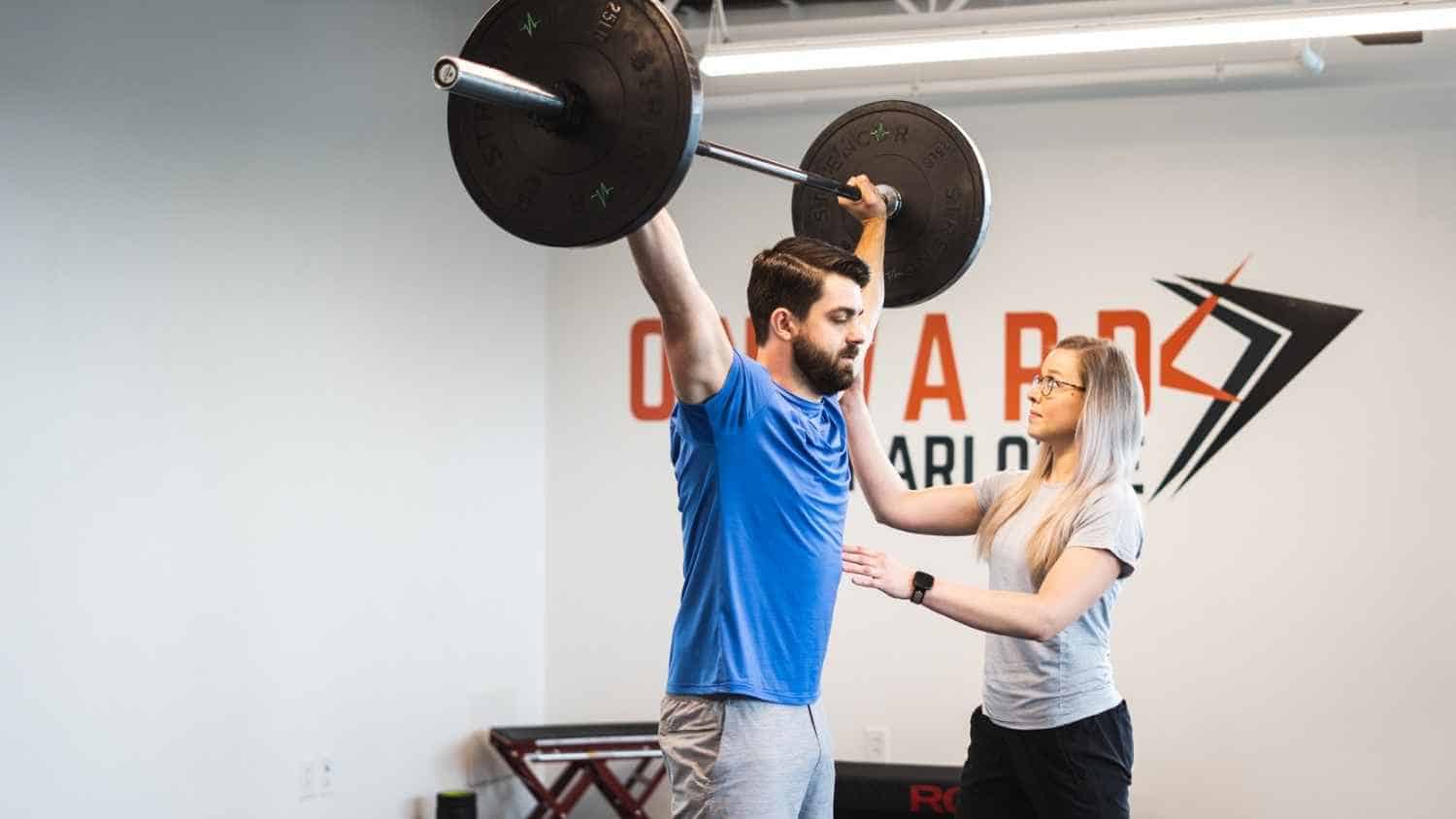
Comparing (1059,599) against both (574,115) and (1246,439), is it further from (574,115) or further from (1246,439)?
(1246,439)

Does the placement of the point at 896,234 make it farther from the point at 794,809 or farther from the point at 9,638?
the point at 9,638

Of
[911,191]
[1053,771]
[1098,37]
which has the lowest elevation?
[1053,771]

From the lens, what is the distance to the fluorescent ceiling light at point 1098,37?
12.3 ft

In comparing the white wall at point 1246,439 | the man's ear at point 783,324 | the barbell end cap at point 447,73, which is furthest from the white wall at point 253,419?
the barbell end cap at point 447,73

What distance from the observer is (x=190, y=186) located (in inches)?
158

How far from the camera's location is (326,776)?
4461 millimetres

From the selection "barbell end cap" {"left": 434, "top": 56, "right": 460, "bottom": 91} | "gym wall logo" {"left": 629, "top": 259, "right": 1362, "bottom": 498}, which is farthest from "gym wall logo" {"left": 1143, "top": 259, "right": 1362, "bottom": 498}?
"barbell end cap" {"left": 434, "top": 56, "right": 460, "bottom": 91}

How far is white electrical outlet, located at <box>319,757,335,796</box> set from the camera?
4.44 meters

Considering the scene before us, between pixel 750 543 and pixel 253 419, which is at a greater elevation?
pixel 253 419

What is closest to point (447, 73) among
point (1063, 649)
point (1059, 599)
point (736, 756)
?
point (736, 756)

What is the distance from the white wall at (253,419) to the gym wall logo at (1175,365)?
144 cm

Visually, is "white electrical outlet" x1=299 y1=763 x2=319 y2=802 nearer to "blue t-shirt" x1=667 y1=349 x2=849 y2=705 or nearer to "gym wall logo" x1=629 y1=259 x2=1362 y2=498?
"gym wall logo" x1=629 y1=259 x2=1362 y2=498

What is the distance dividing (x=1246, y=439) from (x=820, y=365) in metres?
3.02

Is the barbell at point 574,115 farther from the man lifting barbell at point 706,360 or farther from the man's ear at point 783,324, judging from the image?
the man's ear at point 783,324
